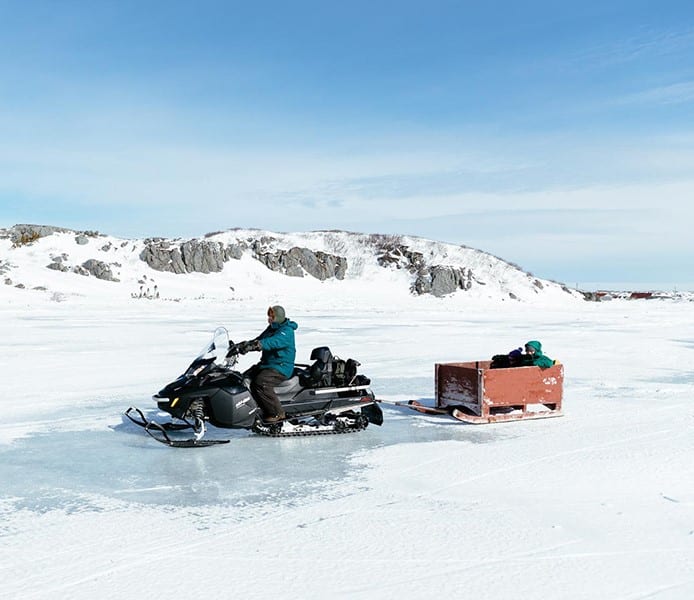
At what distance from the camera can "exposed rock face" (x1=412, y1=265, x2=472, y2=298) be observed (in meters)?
49.8


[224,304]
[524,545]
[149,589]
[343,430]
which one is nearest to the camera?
[149,589]

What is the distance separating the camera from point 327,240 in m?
62.7

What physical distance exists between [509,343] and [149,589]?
14.5 metres

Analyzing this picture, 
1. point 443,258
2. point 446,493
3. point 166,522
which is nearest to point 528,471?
point 446,493

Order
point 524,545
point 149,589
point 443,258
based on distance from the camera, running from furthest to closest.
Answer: point 443,258
point 524,545
point 149,589

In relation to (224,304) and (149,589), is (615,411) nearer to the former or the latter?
(149,589)

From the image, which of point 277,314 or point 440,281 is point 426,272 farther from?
point 277,314

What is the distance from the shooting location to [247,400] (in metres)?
6.71

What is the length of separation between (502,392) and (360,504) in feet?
11.7

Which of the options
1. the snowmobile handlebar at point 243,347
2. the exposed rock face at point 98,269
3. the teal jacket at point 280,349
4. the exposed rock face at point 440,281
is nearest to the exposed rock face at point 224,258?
the exposed rock face at point 98,269

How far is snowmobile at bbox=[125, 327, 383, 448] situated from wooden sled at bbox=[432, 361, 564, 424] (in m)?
1.14

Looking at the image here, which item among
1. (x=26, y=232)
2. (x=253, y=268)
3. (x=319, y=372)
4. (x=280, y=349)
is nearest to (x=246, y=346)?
(x=280, y=349)

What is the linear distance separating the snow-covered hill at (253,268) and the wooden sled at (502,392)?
29.4m

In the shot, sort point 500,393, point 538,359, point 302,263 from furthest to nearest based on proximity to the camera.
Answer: point 302,263
point 538,359
point 500,393
